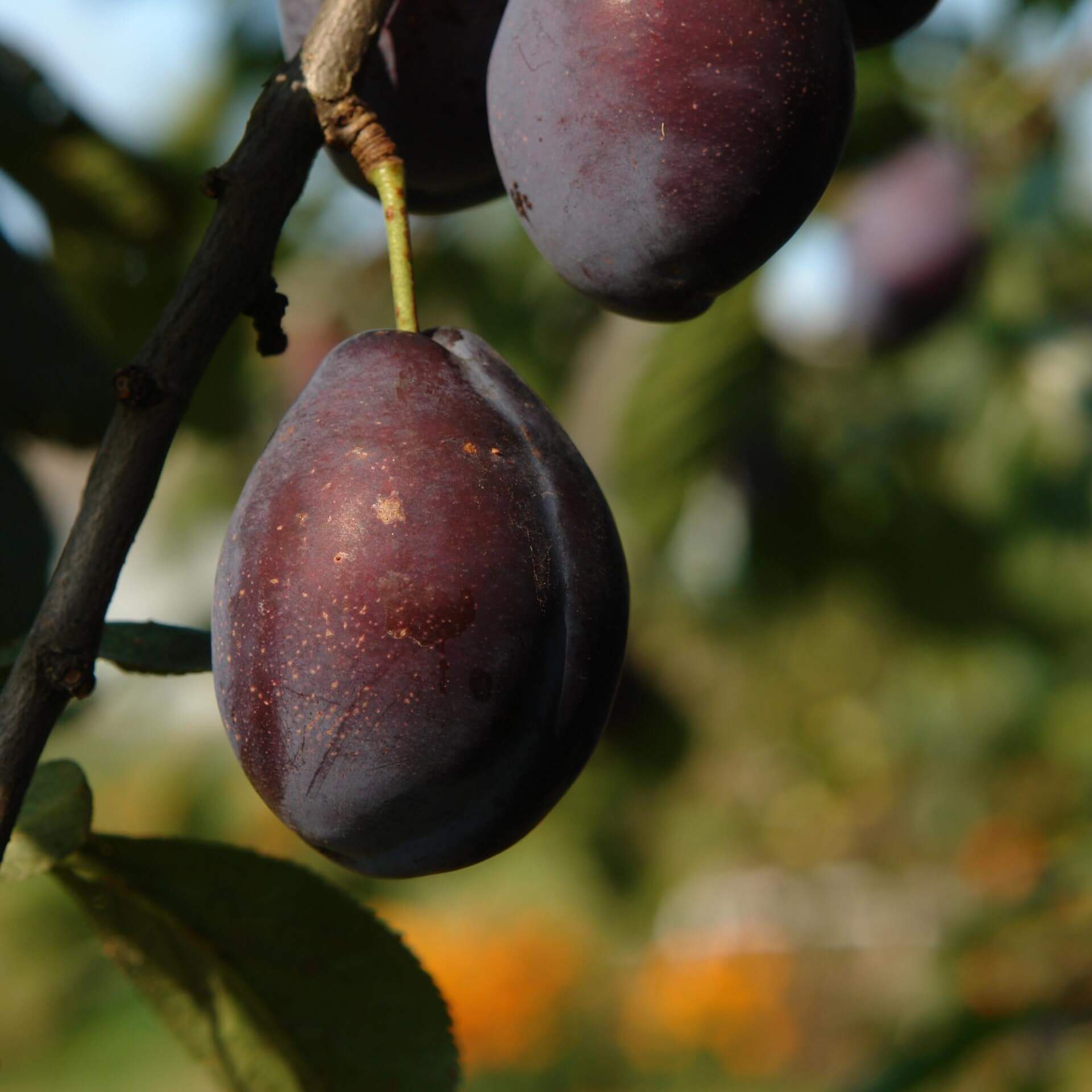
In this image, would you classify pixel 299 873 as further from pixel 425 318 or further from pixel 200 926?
pixel 425 318

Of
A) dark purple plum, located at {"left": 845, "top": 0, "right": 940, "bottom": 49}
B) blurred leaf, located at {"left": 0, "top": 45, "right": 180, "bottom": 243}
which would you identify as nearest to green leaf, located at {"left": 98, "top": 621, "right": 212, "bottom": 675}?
dark purple plum, located at {"left": 845, "top": 0, "right": 940, "bottom": 49}

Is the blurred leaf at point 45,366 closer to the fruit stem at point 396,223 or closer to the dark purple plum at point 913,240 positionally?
the fruit stem at point 396,223

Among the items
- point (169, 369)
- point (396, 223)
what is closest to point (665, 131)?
point (396, 223)

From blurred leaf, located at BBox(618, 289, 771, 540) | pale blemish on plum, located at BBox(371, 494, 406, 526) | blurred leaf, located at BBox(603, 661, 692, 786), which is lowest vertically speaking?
blurred leaf, located at BBox(603, 661, 692, 786)

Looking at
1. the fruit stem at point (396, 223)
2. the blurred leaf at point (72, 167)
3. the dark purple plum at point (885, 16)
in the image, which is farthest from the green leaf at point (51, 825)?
the blurred leaf at point (72, 167)

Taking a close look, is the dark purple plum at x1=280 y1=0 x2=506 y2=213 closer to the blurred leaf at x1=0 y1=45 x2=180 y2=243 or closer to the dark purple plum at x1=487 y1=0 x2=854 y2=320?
the dark purple plum at x1=487 y1=0 x2=854 y2=320

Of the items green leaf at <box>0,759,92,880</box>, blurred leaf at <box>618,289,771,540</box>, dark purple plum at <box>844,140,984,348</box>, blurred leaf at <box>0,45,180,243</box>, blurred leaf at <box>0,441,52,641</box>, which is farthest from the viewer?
dark purple plum at <box>844,140,984,348</box>

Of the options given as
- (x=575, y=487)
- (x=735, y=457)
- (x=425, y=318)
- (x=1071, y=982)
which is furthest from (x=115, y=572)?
(x=735, y=457)
